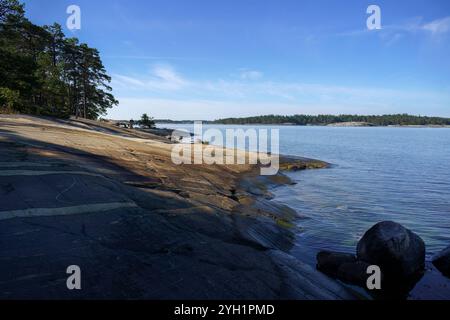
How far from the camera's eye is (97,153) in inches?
617

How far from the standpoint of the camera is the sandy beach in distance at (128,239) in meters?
5.95

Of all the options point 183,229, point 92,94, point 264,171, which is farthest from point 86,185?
point 92,94

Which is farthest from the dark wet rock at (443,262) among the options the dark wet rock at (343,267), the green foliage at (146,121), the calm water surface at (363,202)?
the green foliage at (146,121)

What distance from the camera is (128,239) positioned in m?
7.45

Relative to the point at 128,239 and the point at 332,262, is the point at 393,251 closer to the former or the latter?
the point at 332,262

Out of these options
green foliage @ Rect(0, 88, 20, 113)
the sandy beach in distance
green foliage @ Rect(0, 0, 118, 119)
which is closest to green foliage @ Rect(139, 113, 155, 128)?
green foliage @ Rect(0, 0, 118, 119)

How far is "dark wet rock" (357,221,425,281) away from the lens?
9.18 meters

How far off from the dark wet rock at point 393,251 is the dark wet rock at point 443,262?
2.15ft

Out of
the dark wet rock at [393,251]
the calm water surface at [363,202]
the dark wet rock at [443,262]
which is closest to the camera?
the dark wet rock at [393,251]

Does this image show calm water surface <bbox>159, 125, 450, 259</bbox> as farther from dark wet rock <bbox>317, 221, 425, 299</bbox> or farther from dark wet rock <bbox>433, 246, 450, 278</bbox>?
dark wet rock <bbox>317, 221, 425, 299</bbox>

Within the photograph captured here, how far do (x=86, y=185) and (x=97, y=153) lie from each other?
240 inches

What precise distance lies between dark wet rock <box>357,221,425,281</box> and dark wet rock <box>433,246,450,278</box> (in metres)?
0.66

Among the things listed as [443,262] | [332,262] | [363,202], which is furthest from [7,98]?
[443,262]

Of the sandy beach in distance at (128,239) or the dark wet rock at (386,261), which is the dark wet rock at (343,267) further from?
the sandy beach in distance at (128,239)
